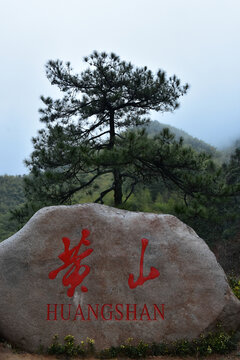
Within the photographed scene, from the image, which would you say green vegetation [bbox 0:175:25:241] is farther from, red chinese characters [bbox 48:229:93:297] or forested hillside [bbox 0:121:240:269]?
red chinese characters [bbox 48:229:93:297]

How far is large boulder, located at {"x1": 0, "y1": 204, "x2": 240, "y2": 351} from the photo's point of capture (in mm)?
3885

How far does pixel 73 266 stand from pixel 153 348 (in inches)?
53.2

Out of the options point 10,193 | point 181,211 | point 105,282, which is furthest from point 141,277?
point 10,193

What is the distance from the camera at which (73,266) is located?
406 cm

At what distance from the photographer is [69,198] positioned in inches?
298

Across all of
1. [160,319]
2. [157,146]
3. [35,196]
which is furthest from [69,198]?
[160,319]

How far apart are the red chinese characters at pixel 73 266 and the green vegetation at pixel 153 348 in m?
0.58

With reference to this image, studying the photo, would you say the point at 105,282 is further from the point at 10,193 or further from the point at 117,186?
the point at 10,193

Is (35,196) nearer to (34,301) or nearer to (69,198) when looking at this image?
(69,198)

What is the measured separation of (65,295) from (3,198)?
26039mm

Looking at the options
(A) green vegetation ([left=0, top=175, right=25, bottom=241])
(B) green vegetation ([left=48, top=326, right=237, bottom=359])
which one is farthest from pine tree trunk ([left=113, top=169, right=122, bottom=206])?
(A) green vegetation ([left=0, top=175, right=25, bottom=241])

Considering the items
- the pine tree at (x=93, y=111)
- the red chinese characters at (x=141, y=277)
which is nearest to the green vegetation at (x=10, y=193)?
the pine tree at (x=93, y=111)

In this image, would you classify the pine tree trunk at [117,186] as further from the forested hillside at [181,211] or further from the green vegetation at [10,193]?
the green vegetation at [10,193]

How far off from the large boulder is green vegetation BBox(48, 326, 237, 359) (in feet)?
0.25
